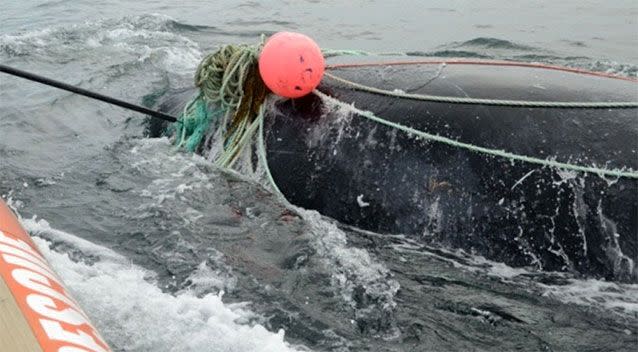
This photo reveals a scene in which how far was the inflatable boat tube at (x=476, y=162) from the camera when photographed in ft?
11.8

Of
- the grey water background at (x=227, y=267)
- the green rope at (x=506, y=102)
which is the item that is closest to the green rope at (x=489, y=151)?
the green rope at (x=506, y=102)

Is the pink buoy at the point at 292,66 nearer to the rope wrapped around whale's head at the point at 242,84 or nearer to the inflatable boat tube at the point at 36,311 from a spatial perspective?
the rope wrapped around whale's head at the point at 242,84

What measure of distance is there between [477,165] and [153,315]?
1.87 metres

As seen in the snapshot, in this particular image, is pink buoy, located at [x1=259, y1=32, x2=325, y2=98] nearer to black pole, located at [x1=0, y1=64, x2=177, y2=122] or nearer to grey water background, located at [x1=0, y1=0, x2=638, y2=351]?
grey water background, located at [x1=0, y1=0, x2=638, y2=351]

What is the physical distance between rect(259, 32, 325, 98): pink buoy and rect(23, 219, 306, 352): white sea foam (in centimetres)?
126

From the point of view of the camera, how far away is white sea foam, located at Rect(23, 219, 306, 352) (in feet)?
11.0

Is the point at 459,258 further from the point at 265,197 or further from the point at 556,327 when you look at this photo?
the point at 265,197

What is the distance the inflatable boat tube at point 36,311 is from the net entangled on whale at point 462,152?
183cm

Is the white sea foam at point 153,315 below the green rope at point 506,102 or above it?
below

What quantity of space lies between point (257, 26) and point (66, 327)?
31.5 ft

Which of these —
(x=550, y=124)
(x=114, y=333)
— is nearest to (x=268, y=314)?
(x=114, y=333)

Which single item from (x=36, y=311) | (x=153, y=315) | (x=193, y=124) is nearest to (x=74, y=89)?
(x=193, y=124)

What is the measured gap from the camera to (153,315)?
357 cm

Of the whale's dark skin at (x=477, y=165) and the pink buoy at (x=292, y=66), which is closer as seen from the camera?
the whale's dark skin at (x=477, y=165)
